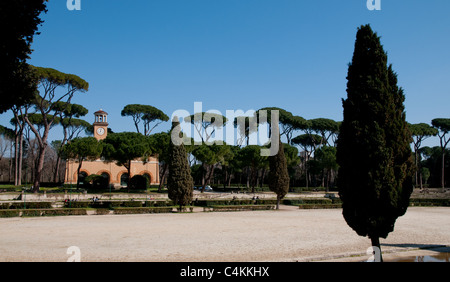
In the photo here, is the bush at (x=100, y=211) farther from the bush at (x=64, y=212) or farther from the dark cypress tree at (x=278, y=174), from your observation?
the dark cypress tree at (x=278, y=174)

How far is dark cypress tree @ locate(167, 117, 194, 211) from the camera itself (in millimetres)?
24297

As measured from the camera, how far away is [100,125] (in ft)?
174

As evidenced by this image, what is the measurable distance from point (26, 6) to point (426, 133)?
64.4 m

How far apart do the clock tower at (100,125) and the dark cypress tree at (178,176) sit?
105ft

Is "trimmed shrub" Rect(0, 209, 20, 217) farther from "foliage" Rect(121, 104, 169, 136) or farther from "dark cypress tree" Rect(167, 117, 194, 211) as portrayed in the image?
"foliage" Rect(121, 104, 169, 136)

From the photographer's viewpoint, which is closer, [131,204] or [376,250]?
[376,250]

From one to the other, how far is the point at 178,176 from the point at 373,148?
705 inches

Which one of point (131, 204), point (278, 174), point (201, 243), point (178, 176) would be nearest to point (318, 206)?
point (278, 174)

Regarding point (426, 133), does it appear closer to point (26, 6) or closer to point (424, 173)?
point (424, 173)

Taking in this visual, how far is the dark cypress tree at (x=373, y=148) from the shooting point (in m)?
8.25

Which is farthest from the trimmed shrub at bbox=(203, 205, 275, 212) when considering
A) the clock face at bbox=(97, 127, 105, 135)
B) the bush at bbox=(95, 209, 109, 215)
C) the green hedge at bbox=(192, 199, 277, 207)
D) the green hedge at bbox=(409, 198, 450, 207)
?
the clock face at bbox=(97, 127, 105, 135)

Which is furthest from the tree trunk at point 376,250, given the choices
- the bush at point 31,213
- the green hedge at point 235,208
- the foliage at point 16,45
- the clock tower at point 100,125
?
the clock tower at point 100,125

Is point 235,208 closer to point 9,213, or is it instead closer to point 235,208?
point 235,208
